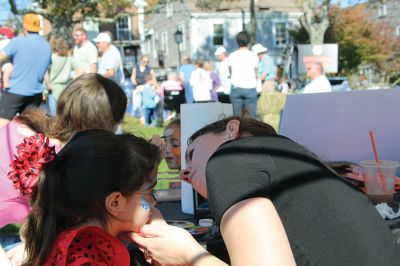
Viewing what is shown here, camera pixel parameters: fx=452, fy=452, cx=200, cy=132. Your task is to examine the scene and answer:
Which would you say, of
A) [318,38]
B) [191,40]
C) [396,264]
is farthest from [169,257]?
[191,40]

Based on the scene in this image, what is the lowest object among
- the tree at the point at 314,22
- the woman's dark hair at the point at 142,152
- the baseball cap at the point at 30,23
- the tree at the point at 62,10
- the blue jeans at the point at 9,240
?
the blue jeans at the point at 9,240

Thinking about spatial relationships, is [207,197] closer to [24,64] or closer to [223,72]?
[24,64]

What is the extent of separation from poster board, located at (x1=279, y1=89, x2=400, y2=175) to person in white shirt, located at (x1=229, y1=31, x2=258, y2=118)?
177 inches

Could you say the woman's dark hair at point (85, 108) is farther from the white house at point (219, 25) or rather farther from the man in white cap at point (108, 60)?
the white house at point (219, 25)

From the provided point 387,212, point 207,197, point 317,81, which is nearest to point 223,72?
point 317,81

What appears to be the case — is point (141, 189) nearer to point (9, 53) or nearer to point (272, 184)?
point (272, 184)

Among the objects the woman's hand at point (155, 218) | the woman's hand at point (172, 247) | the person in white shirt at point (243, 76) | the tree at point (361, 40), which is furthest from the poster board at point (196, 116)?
the tree at point (361, 40)

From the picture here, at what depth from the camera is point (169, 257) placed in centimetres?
123

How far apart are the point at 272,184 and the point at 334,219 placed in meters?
0.17

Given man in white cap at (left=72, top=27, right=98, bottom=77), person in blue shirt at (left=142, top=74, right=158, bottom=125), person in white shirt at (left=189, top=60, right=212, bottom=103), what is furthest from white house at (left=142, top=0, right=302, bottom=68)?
man in white cap at (left=72, top=27, right=98, bottom=77)

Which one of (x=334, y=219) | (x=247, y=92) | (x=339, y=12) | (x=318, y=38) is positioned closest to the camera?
(x=334, y=219)

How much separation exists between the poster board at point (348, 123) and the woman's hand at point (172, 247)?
3.10ft

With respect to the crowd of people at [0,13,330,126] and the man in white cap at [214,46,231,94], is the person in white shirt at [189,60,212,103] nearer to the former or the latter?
the crowd of people at [0,13,330,126]

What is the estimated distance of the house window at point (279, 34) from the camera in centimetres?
3234
